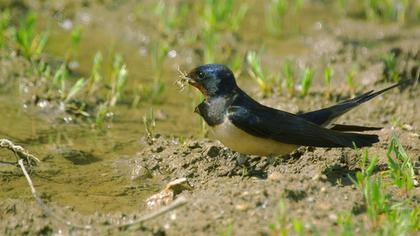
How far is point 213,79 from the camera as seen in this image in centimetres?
523

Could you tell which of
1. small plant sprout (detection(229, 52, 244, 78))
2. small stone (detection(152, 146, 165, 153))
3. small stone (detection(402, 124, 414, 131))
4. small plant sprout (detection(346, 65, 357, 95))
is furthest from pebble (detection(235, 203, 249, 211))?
small plant sprout (detection(229, 52, 244, 78))

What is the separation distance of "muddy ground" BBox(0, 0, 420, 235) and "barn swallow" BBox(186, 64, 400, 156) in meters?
0.19

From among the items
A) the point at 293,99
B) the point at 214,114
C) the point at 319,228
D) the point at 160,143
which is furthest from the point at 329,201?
the point at 293,99

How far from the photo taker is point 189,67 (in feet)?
26.9

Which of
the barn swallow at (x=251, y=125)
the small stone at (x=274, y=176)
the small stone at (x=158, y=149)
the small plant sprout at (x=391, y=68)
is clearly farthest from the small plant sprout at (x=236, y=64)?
the small stone at (x=274, y=176)

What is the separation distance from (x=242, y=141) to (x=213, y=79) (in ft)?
1.64

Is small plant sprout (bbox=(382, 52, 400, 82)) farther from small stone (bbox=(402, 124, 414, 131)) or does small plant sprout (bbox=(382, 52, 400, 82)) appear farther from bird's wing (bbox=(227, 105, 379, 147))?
bird's wing (bbox=(227, 105, 379, 147))

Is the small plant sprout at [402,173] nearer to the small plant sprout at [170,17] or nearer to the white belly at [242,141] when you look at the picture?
the white belly at [242,141]

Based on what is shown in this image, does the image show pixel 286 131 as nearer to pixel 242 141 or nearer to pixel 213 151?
pixel 242 141

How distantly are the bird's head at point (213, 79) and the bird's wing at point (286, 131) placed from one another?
0.22 metres

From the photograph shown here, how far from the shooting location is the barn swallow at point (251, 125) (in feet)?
16.4

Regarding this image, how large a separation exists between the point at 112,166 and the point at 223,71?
110cm

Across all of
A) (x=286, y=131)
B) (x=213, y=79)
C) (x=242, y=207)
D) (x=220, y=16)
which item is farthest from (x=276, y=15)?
(x=242, y=207)

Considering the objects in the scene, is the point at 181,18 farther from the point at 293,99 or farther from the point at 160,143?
the point at 160,143
